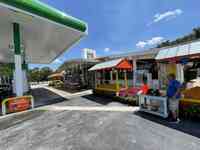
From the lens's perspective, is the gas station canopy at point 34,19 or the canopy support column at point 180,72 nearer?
the gas station canopy at point 34,19

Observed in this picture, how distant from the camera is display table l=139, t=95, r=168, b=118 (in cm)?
530

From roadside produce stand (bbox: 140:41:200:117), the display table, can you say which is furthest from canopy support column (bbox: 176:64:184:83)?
the display table

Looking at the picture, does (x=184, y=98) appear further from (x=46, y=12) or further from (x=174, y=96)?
(x=46, y=12)

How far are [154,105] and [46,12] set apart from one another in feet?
23.8

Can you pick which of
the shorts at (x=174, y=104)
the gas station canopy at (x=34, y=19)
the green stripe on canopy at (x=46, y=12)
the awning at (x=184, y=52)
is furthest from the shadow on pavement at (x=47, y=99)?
the awning at (x=184, y=52)

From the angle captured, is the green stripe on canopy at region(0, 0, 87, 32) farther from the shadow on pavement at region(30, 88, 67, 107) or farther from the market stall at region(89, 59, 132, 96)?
the shadow on pavement at region(30, 88, 67, 107)

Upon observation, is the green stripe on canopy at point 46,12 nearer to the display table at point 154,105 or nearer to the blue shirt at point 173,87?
the display table at point 154,105

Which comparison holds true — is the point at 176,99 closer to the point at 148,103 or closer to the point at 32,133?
the point at 148,103

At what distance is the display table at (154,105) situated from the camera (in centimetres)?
530

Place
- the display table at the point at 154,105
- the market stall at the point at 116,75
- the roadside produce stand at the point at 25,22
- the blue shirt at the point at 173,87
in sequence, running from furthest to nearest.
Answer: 1. the market stall at the point at 116,75
2. the roadside produce stand at the point at 25,22
3. the display table at the point at 154,105
4. the blue shirt at the point at 173,87

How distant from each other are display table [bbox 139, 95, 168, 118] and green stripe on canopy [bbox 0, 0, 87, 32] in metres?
6.30

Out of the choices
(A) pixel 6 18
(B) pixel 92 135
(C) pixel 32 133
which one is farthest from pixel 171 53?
(A) pixel 6 18

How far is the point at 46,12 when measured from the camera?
7.78 metres

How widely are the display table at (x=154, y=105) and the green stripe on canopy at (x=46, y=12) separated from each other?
6304 mm
